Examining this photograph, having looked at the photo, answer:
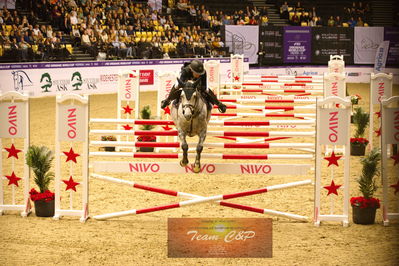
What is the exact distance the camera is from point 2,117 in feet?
27.4

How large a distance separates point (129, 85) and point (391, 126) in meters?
6.42

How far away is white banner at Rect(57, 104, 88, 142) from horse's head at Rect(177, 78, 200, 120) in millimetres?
1282

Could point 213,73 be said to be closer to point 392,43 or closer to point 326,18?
point 392,43

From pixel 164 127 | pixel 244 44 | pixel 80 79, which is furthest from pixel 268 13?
pixel 164 127

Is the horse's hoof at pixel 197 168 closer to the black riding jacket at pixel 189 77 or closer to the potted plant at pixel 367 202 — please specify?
A: the black riding jacket at pixel 189 77

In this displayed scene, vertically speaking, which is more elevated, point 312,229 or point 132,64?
point 132,64

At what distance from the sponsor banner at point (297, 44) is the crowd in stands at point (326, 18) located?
167 cm

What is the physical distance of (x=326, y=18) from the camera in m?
35.3

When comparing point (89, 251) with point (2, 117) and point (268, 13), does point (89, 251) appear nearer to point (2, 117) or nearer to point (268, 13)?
point (2, 117)

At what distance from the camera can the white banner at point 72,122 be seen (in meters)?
8.09

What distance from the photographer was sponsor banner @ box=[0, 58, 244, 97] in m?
20.8

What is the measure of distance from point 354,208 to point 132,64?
17.7m

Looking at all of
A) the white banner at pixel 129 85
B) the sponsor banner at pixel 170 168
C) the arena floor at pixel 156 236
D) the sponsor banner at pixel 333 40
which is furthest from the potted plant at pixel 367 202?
the sponsor banner at pixel 333 40

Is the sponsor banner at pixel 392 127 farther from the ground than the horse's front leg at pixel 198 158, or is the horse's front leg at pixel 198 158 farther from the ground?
the sponsor banner at pixel 392 127
